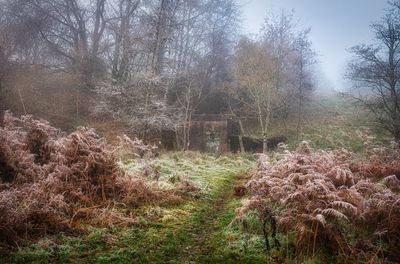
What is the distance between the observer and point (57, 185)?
22.2 feet

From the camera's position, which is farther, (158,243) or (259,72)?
(259,72)

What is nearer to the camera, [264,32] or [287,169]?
[287,169]

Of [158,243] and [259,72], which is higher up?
[259,72]

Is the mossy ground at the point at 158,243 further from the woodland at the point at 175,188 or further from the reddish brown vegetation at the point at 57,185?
the reddish brown vegetation at the point at 57,185

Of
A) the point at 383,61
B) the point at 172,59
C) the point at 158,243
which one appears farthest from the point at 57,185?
the point at 383,61

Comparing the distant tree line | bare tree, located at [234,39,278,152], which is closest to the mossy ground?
the distant tree line

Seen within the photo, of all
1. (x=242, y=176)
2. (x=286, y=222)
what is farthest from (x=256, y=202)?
(x=242, y=176)

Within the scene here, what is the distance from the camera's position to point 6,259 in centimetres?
459

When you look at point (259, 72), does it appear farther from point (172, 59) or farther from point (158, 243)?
point (158, 243)

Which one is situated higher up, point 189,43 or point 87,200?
point 189,43

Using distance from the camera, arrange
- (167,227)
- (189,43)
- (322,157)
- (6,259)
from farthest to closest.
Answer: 1. (189,43)
2. (322,157)
3. (167,227)
4. (6,259)

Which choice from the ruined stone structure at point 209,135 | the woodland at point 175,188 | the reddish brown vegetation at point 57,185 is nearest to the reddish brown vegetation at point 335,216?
the woodland at point 175,188

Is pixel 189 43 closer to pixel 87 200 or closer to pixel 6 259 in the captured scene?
pixel 87 200

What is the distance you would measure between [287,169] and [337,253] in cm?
227
